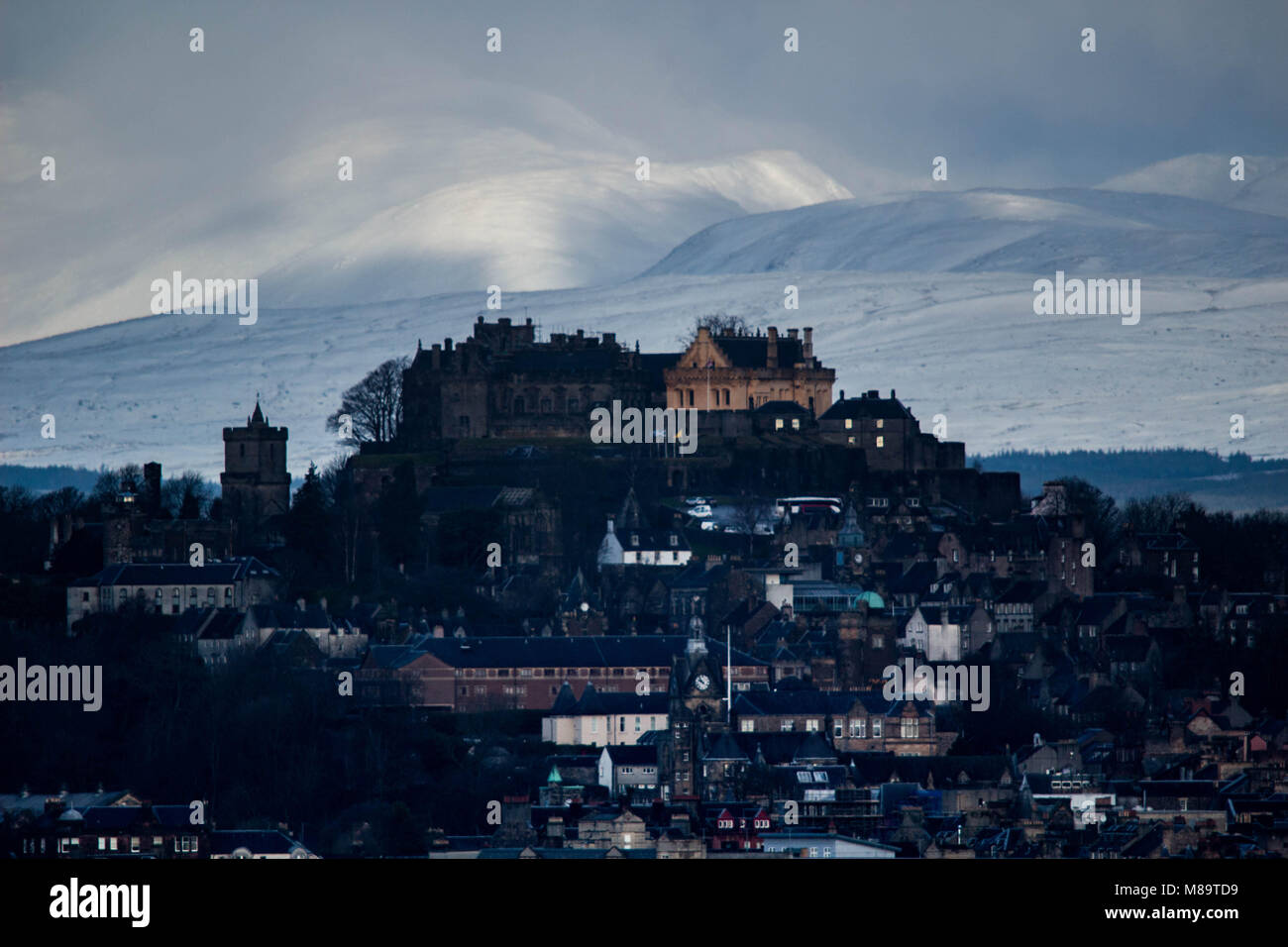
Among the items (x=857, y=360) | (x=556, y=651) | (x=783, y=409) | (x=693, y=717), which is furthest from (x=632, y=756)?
(x=857, y=360)

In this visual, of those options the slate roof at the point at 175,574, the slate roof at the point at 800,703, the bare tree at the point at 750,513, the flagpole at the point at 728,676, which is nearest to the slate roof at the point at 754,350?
the bare tree at the point at 750,513

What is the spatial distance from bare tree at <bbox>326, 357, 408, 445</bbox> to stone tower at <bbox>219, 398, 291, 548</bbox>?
897cm

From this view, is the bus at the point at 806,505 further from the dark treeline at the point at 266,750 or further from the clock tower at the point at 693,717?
the dark treeline at the point at 266,750

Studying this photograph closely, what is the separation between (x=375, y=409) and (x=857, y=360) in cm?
6561

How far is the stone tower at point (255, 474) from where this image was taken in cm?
8325

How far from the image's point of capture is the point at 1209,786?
2280 inches

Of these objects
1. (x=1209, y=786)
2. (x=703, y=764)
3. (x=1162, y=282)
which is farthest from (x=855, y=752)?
(x=1162, y=282)

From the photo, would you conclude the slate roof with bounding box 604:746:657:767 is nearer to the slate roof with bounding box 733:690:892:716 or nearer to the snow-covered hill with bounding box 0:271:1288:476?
the slate roof with bounding box 733:690:892:716

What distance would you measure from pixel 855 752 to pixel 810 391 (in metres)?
37.8

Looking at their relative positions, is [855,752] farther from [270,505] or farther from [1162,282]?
[1162,282]

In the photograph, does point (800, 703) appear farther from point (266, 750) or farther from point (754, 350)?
point (754, 350)

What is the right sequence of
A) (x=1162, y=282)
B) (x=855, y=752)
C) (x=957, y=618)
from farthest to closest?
(x=1162, y=282) < (x=957, y=618) < (x=855, y=752)

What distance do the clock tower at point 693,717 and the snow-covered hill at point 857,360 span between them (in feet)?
214

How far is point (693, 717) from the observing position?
62.4m
